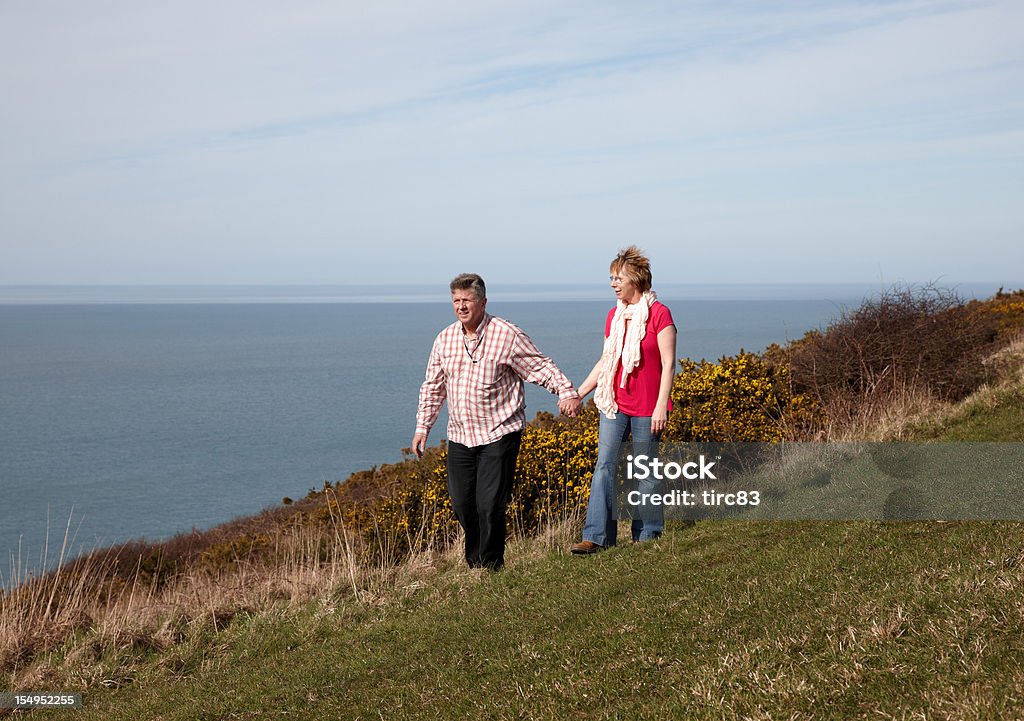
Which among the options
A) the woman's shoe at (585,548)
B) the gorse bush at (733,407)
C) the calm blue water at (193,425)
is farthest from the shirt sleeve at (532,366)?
the calm blue water at (193,425)

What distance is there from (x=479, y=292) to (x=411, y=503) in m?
5.07

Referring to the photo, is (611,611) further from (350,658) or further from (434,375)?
(434,375)

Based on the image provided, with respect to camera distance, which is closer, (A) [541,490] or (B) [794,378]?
(A) [541,490]

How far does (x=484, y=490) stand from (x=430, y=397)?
35.7 inches

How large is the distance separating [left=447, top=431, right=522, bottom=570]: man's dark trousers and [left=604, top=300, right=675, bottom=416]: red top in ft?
2.98

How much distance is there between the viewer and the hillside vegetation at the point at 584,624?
162 inches

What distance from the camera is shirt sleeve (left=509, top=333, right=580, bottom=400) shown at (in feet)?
24.4

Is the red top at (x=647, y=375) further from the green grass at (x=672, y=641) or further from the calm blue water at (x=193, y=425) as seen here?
the calm blue water at (x=193, y=425)

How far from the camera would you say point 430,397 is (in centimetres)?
781

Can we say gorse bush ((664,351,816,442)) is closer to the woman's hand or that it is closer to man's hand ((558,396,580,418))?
the woman's hand

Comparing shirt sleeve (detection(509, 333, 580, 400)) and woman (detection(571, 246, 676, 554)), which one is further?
shirt sleeve (detection(509, 333, 580, 400))

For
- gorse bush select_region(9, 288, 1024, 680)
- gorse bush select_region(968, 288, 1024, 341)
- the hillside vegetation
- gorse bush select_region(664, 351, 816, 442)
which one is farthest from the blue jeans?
gorse bush select_region(968, 288, 1024, 341)

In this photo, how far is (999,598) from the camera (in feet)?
15.0

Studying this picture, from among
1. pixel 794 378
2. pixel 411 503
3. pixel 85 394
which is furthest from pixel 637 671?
pixel 85 394
